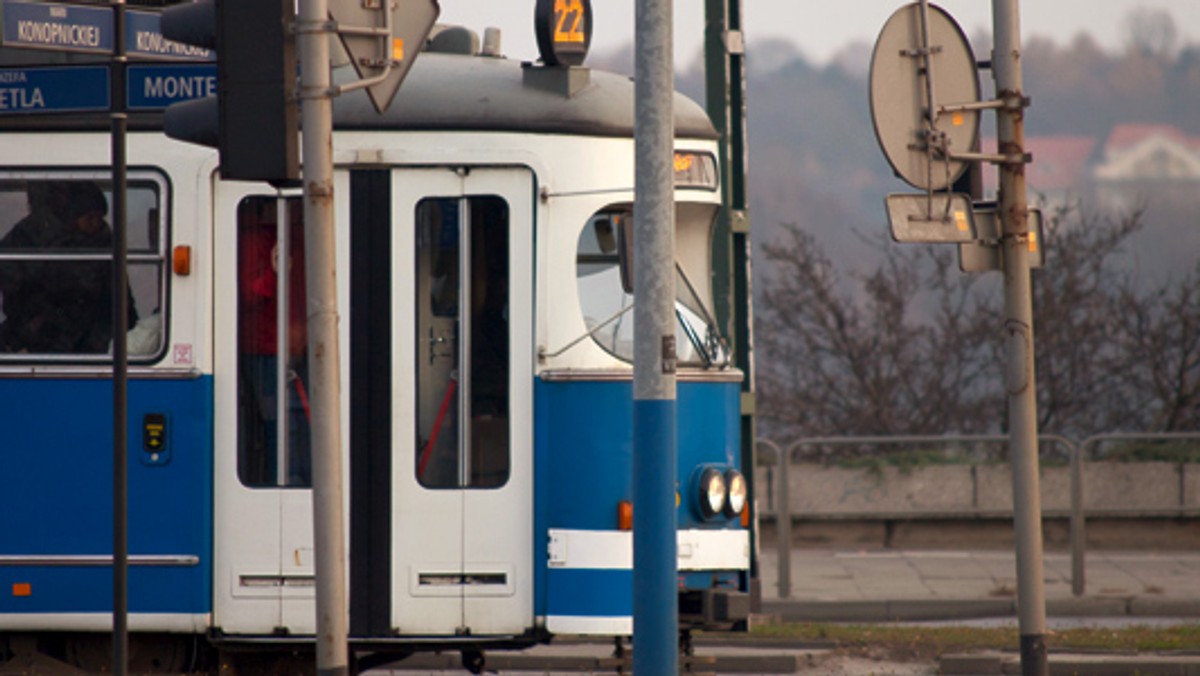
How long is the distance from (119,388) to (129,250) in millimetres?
872

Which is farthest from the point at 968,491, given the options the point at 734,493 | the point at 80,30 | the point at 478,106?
the point at 80,30

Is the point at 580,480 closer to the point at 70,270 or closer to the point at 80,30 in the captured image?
the point at 70,270

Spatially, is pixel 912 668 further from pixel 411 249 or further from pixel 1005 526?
pixel 1005 526

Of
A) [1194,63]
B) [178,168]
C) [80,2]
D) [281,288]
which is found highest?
[1194,63]

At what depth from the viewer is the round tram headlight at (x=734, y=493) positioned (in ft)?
27.1

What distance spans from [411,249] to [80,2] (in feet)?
5.75

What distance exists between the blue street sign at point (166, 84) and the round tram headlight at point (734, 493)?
285cm

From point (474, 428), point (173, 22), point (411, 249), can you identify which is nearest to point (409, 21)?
point (173, 22)

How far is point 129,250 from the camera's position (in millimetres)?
8102

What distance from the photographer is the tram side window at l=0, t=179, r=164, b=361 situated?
8.10 metres

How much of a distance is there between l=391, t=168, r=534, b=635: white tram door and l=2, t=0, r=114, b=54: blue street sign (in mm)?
1433

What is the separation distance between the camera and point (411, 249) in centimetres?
800

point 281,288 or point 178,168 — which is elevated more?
point 178,168

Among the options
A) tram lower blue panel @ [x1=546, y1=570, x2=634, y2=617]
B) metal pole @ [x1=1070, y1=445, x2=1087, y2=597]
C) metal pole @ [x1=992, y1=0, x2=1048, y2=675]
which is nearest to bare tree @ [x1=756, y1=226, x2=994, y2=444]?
metal pole @ [x1=1070, y1=445, x2=1087, y2=597]
